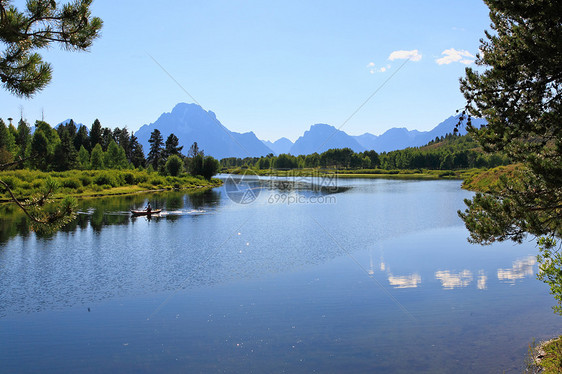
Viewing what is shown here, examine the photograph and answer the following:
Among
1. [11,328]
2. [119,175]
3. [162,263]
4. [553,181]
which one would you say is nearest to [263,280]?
[162,263]

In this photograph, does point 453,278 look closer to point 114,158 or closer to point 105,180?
point 105,180

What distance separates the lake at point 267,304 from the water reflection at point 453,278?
0.13m

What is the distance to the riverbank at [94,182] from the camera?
210ft

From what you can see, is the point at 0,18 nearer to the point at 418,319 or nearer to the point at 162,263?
the point at 418,319

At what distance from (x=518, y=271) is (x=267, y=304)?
56.6 ft

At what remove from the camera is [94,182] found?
86.8 metres

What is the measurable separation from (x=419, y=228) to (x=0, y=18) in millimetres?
41131

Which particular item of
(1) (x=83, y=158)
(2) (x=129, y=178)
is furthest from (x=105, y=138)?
(2) (x=129, y=178)

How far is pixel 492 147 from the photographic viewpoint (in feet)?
41.5

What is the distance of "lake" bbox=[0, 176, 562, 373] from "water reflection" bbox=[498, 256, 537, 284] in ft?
0.40

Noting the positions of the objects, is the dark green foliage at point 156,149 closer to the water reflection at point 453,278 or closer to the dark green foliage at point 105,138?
the dark green foliage at point 105,138

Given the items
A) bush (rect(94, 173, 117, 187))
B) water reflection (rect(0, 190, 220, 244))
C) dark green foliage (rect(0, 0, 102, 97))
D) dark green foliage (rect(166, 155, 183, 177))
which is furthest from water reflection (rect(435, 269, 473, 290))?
dark green foliage (rect(166, 155, 183, 177))

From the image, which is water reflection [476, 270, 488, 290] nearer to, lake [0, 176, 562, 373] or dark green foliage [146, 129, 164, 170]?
lake [0, 176, 562, 373]

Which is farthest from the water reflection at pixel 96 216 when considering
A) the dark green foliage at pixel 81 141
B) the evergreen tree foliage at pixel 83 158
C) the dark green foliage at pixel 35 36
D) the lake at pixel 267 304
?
the dark green foliage at pixel 81 141
